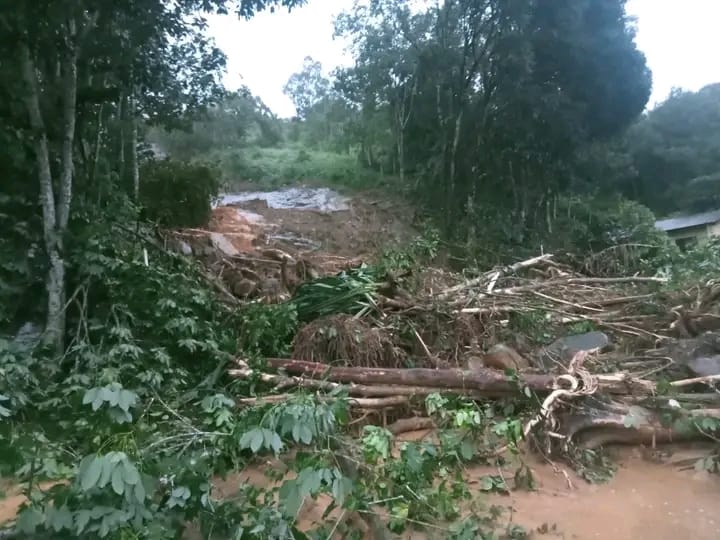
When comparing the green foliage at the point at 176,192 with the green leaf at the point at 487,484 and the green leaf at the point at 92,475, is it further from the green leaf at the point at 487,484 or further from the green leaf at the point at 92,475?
the green leaf at the point at 92,475

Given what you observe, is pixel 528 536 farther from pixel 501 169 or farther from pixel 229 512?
pixel 501 169

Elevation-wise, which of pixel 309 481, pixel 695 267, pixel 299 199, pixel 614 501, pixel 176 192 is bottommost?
pixel 614 501

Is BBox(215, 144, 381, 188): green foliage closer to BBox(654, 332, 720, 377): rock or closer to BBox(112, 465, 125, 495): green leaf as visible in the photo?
BBox(654, 332, 720, 377): rock

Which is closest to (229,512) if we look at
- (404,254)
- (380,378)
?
(380,378)

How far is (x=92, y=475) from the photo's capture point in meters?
1.85

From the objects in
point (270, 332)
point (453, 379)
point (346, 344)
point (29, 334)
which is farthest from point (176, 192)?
point (453, 379)

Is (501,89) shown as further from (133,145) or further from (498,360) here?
(498,360)

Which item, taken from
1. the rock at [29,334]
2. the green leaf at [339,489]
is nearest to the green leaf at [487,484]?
the green leaf at [339,489]

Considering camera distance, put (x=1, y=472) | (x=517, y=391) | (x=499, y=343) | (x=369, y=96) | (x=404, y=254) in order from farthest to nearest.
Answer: (x=369, y=96) → (x=404, y=254) → (x=499, y=343) → (x=517, y=391) → (x=1, y=472)

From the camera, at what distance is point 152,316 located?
5121mm

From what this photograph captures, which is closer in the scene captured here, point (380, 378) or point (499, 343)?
point (380, 378)

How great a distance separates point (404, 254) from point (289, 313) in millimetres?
2024

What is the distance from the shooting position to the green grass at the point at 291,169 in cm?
2034

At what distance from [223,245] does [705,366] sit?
7.09m
